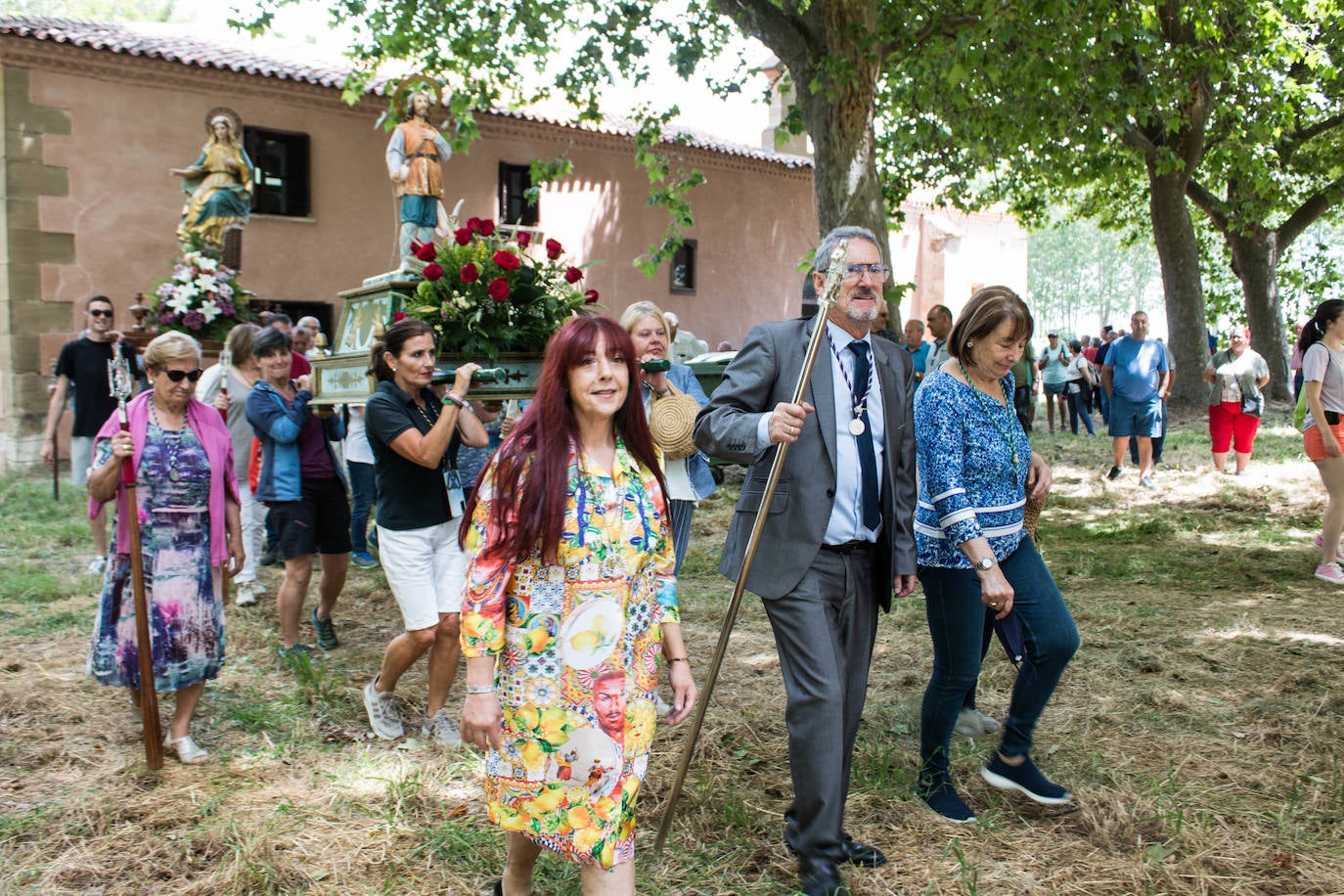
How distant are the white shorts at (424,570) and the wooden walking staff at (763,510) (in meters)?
1.62

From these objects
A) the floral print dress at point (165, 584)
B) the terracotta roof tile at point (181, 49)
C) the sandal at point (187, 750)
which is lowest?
the sandal at point (187, 750)

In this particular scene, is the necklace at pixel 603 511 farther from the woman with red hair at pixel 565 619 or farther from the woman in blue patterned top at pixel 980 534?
the woman in blue patterned top at pixel 980 534

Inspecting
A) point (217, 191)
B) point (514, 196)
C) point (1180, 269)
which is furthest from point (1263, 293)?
point (217, 191)

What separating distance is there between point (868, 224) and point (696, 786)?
7115 millimetres

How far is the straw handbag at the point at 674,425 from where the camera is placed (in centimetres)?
482

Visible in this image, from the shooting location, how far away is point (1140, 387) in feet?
37.5

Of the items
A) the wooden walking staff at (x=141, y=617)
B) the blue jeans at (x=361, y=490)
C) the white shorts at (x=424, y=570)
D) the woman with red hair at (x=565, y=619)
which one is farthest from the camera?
the blue jeans at (x=361, y=490)

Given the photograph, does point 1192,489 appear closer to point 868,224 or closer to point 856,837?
point 868,224

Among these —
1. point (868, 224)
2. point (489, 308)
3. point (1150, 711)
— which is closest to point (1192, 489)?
point (868, 224)

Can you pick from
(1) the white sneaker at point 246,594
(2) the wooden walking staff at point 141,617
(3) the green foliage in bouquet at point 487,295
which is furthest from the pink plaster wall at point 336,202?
(2) the wooden walking staff at point 141,617

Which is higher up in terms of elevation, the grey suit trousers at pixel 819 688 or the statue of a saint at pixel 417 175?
the statue of a saint at pixel 417 175

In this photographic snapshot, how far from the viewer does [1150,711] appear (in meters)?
5.00

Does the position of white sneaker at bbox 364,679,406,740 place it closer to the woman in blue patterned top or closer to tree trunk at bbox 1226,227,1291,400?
the woman in blue patterned top

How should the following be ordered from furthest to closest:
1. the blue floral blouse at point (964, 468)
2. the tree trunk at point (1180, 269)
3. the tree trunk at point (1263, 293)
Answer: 1. the tree trunk at point (1263, 293)
2. the tree trunk at point (1180, 269)
3. the blue floral blouse at point (964, 468)
